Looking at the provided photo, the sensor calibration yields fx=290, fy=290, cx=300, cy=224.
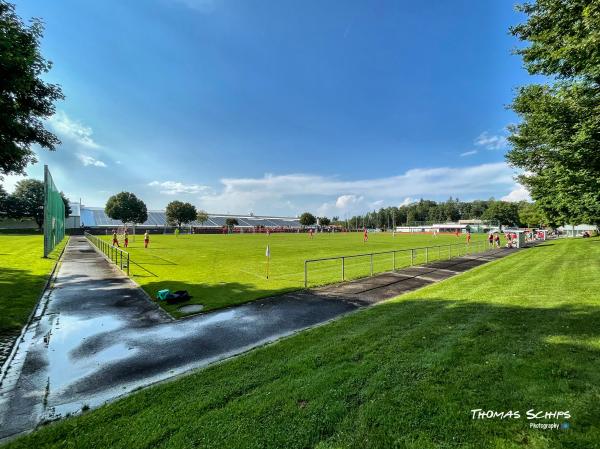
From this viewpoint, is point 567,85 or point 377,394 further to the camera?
point 567,85

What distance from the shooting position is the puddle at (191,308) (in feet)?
27.4

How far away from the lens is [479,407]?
355 cm

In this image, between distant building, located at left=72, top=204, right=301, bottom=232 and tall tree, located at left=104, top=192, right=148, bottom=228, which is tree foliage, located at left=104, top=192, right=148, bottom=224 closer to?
tall tree, located at left=104, top=192, right=148, bottom=228

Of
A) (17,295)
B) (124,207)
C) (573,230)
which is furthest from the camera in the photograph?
(124,207)

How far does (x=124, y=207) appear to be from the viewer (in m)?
83.1

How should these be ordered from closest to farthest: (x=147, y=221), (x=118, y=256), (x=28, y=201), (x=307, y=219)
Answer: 1. (x=118, y=256)
2. (x=28, y=201)
3. (x=147, y=221)
4. (x=307, y=219)

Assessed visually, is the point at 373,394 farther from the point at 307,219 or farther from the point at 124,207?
the point at 307,219

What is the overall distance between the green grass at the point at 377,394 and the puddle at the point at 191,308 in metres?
3.70

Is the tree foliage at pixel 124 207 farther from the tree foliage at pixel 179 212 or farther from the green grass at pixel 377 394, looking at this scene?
the green grass at pixel 377 394

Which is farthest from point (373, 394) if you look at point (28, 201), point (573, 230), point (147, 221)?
point (147, 221)

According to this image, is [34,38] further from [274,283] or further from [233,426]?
[233,426]

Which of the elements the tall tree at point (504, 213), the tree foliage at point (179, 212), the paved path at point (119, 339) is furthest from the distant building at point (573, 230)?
the tree foliage at point (179, 212)

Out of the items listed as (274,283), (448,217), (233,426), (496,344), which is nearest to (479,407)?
(496,344)

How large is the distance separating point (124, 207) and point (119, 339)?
89.9 meters
